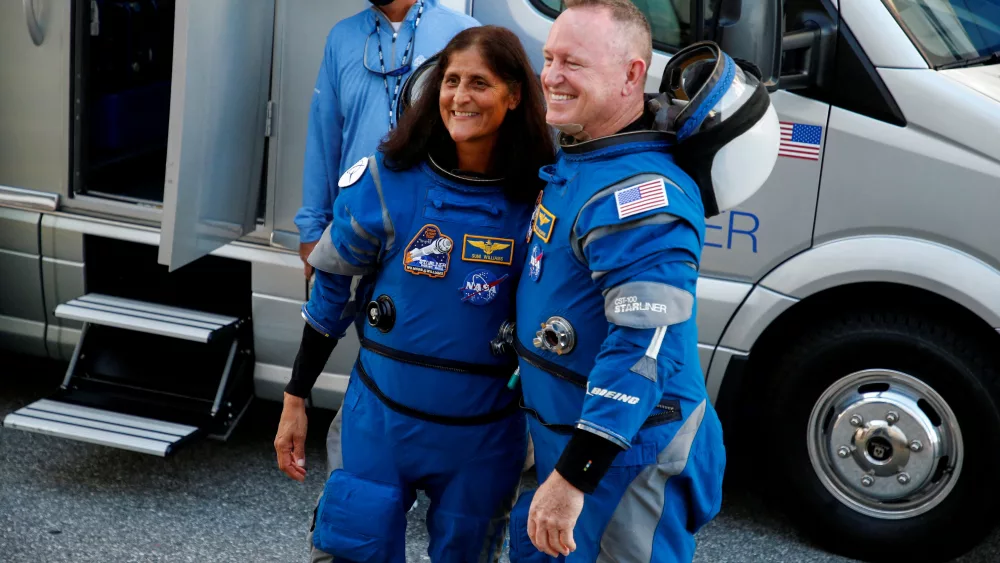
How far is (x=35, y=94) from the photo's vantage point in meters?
4.40

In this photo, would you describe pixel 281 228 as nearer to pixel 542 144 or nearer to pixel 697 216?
pixel 542 144

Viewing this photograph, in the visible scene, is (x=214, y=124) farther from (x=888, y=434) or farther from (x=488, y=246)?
(x=888, y=434)

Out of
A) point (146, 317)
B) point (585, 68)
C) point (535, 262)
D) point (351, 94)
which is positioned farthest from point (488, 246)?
point (146, 317)

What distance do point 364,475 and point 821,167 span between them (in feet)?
6.13

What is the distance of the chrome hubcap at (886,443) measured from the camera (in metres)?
3.79

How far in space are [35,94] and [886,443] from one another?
315 centimetres

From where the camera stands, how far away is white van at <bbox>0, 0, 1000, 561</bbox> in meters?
3.67

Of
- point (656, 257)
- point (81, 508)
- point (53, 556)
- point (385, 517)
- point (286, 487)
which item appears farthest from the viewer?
point (286, 487)

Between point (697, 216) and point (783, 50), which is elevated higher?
point (783, 50)

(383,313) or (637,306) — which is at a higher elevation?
(637,306)

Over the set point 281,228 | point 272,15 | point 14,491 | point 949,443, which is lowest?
point 14,491

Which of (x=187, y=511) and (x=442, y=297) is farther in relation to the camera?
(x=187, y=511)

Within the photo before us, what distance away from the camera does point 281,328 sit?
423cm

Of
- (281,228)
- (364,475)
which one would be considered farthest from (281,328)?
(364,475)
